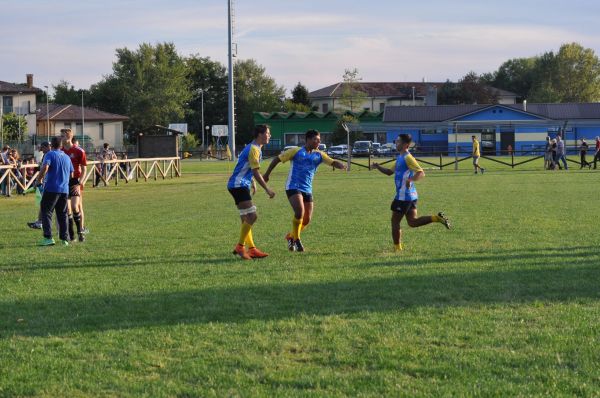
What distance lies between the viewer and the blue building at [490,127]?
65.4 meters

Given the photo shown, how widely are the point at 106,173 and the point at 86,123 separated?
60287mm

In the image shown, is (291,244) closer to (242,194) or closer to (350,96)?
(242,194)

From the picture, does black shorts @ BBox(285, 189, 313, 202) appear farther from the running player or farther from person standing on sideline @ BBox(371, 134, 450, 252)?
person standing on sideline @ BBox(371, 134, 450, 252)

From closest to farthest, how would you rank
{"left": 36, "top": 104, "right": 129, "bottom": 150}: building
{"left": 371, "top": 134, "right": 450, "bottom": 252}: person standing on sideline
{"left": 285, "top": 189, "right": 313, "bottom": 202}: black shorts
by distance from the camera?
{"left": 371, "top": 134, "right": 450, "bottom": 252}: person standing on sideline < {"left": 285, "top": 189, "right": 313, "bottom": 202}: black shorts < {"left": 36, "top": 104, "right": 129, "bottom": 150}: building

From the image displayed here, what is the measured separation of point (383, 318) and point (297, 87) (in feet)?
357

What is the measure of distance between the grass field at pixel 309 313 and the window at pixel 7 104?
7222cm

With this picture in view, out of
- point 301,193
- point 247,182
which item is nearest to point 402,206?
point 301,193

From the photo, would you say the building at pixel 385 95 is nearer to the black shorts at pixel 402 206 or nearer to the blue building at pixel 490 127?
the blue building at pixel 490 127

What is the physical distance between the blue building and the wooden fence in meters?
25.5

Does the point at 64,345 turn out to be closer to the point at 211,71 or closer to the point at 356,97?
the point at 356,97

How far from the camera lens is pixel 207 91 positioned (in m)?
114

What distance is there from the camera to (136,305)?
787 cm

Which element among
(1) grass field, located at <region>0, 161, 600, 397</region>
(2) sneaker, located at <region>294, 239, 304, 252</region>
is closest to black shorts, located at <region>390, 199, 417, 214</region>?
(1) grass field, located at <region>0, 161, 600, 397</region>

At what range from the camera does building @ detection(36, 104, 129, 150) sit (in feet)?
297
